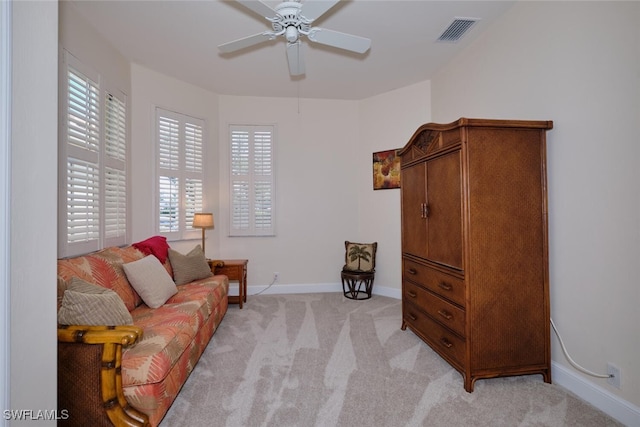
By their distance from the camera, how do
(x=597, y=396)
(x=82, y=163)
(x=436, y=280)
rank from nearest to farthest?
(x=597, y=396) < (x=436, y=280) < (x=82, y=163)

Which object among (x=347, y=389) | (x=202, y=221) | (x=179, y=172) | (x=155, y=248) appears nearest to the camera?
(x=347, y=389)

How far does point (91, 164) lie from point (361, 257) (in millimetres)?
3390

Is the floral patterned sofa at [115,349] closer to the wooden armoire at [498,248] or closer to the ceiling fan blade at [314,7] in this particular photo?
the wooden armoire at [498,248]

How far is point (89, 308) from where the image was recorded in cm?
165

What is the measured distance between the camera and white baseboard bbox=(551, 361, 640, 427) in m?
1.70

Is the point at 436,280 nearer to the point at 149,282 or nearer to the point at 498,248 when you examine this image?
the point at 498,248

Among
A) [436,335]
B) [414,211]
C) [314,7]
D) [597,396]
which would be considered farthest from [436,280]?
[314,7]

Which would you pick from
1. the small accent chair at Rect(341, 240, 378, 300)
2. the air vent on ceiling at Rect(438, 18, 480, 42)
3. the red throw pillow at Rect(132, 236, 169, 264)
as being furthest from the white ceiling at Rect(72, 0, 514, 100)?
the small accent chair at Rect(341, 240, 378, 300)

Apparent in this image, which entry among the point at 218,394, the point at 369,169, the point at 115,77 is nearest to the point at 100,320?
the point at 218,394

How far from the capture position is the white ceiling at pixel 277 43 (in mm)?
2615

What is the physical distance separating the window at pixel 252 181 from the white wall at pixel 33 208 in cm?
343

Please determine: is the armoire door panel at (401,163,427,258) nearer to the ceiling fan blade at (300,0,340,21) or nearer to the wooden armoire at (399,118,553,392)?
the wooden armoire at (399,118,553,392)

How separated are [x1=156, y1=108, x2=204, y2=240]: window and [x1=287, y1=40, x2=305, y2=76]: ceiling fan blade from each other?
203 centimetres

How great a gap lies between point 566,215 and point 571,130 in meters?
0.59
